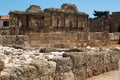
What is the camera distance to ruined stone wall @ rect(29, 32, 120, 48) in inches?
642

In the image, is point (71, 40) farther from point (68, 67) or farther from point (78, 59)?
point (68, 67)

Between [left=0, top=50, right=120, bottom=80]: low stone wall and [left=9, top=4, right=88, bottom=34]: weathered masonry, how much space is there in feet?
92.3

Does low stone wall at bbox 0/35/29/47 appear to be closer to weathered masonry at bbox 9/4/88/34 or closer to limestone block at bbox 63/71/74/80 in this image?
limestone block at bbox 63/71/74/80

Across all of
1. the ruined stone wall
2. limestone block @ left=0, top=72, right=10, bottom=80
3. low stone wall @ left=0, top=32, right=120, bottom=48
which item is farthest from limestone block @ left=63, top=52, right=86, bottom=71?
the ruined stone wall

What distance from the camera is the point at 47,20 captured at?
130ft

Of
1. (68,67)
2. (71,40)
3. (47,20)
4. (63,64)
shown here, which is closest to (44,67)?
(63,64)

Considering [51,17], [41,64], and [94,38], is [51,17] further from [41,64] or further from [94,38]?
[41,64]

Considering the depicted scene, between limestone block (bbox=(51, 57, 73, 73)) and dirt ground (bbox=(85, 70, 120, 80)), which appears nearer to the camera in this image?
limestone block (bbox=(51, 57, 73, 73))

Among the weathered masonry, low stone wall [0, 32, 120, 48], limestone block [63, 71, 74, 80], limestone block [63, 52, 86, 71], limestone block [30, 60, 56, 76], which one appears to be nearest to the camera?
limestone block [30, 60, 56, 76]

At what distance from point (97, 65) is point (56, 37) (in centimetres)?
727

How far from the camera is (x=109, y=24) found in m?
43.7

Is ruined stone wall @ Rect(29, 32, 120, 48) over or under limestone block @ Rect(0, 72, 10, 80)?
over

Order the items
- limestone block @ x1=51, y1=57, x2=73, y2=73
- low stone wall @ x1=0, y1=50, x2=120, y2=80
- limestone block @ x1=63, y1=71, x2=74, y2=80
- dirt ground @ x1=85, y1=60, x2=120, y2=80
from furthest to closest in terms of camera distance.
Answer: dirt ground @ x1=85, y1=60, x2=120, y2=80, limestone block @ x1=63, y1=71, x2=74, y2=80, limestone block @ x1=51, y1=57, x2=73, y2=73, low stone wall @ x1=0, y1=50, x2=120, y2=80

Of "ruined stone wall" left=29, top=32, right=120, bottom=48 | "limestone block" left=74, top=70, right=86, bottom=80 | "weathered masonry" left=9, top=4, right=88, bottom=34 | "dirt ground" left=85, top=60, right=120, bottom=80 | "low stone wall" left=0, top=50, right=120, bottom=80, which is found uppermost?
"weathered masonry" left=9, top=4, right=88, bottom=34
